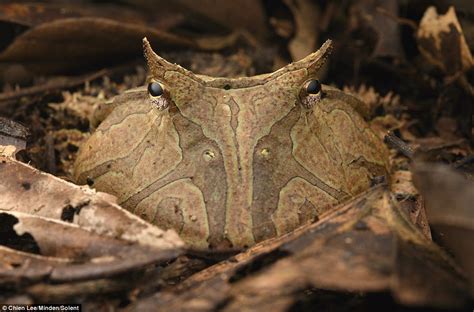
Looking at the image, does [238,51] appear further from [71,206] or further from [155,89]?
[71,206]

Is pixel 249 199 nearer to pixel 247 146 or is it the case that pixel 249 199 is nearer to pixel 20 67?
pixel 247 146

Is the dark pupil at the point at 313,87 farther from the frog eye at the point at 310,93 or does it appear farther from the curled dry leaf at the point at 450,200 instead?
the curled dry leaf at the point at 450,200

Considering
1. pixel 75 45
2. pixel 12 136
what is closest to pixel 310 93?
pixel 12 136

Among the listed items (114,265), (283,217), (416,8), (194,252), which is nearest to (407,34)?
(416,8)

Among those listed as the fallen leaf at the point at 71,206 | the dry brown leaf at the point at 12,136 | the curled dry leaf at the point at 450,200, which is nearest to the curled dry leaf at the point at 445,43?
the curled dry leaf at the point at 450,200

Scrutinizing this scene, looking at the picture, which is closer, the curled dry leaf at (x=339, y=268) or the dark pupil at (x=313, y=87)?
the curled dry leaf at (x=339, y=268)

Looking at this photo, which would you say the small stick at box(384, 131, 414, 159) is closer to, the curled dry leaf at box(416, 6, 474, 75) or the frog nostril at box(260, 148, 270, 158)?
the frog nostril at box(260, 148, 270, 158)
